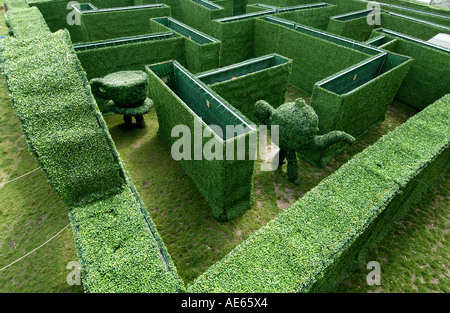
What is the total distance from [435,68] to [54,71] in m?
19.9

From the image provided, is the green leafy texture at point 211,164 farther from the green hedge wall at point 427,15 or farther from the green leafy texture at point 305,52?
the green hedge wall at point 427,15

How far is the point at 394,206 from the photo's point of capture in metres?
8.63

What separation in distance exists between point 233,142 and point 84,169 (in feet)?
16.0

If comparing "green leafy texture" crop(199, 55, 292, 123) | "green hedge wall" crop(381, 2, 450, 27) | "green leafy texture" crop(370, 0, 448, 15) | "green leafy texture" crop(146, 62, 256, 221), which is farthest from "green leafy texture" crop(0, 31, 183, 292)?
"green leafy texture" crop(370, 0, 448, 15)

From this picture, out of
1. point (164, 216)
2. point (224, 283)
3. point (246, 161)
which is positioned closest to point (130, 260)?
point (224, 283)

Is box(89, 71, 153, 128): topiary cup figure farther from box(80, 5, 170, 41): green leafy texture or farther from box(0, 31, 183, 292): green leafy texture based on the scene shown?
box(80, 5, 170, 41): green leafy texture

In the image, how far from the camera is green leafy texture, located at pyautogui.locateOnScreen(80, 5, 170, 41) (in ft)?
63.9

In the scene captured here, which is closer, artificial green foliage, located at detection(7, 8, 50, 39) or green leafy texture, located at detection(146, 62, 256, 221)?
green leafy texture, located at detection(146, 62, 256, 221)

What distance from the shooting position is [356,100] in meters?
11.9

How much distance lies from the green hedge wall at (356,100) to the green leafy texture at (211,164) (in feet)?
16.1

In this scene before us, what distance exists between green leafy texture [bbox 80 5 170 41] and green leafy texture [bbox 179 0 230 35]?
2478mm

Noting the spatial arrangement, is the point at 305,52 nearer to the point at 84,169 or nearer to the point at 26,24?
the point at 84,169

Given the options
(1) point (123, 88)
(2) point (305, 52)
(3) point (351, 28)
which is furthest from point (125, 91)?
(3) point (351, 28)
